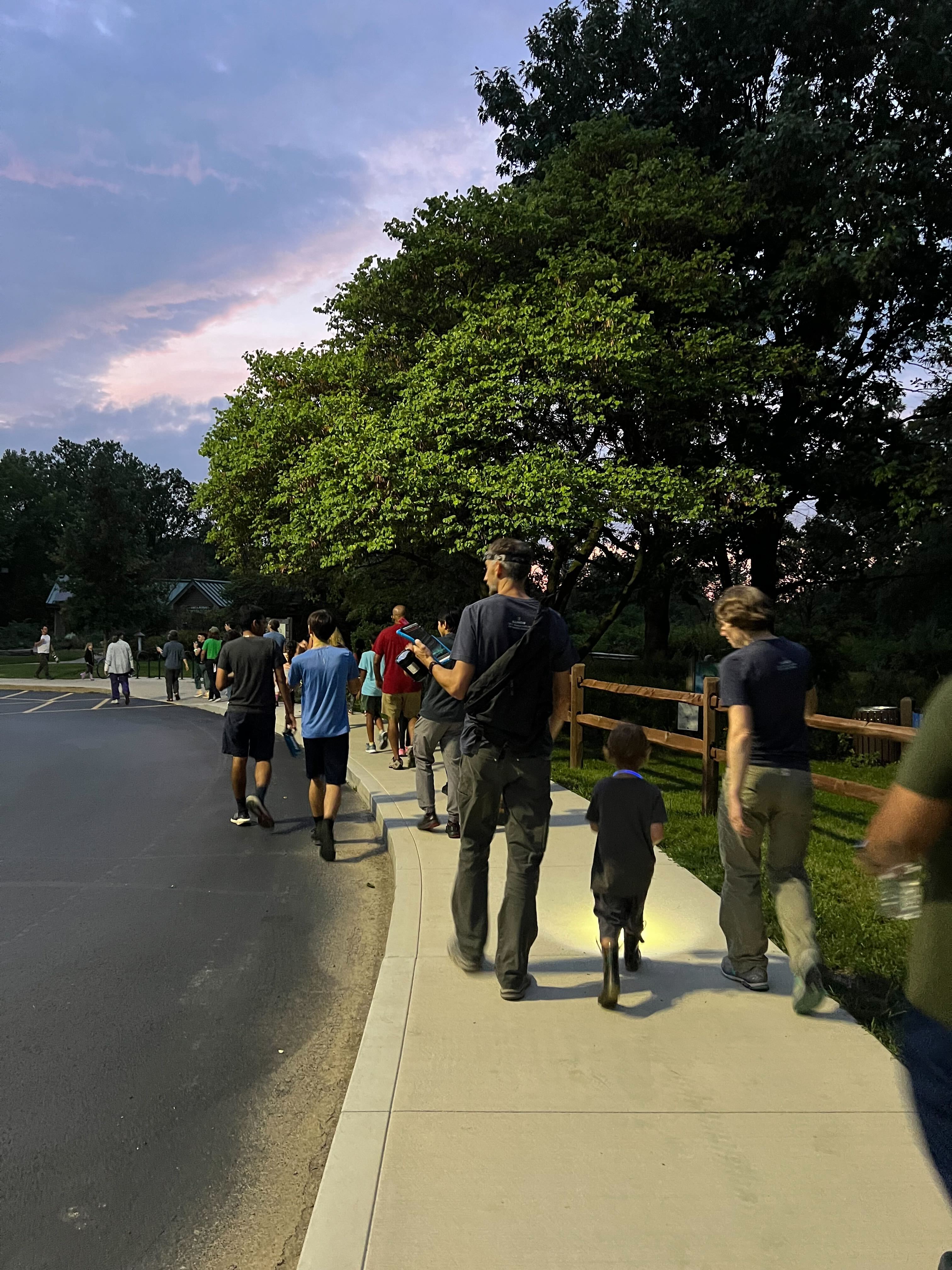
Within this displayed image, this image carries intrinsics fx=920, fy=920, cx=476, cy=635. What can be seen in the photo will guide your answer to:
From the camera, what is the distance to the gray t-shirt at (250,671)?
785 centimetres

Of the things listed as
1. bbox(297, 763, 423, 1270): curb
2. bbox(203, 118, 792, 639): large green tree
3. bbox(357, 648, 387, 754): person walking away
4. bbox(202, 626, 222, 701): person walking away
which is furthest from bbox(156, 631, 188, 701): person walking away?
bbox(297, 763, 423, 1270): curb

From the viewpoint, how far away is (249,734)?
7.97 meters

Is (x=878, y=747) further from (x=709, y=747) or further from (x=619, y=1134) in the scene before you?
(x=619, y=1134)

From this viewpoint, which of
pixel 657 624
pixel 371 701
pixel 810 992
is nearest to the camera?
pixel 810 992

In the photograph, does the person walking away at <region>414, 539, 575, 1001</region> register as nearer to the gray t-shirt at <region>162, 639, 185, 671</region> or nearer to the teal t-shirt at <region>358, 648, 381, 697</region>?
the teal t-shirt at <region>358, 648, 381, 697</region>

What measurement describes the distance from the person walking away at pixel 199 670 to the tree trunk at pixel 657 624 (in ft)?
39.2

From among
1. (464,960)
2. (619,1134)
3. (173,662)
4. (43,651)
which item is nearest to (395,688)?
(464,960)

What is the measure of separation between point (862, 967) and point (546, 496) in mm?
9415

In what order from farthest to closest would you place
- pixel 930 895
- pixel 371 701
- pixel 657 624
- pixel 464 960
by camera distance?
1. pixel 657 624
2. pixel 371 701
3. pixel 464 960
4. pixel 930 895

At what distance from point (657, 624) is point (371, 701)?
14.0m

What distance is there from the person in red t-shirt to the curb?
455cm

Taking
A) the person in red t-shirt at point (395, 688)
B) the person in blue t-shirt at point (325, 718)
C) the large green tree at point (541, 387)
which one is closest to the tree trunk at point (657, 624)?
the large green tree at point (541, 387)

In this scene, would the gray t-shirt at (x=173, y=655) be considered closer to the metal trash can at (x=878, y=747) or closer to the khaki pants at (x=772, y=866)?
the metal trash can at (x=878, y=747)

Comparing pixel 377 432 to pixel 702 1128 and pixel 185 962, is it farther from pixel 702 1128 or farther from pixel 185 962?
pixel 702 1128
